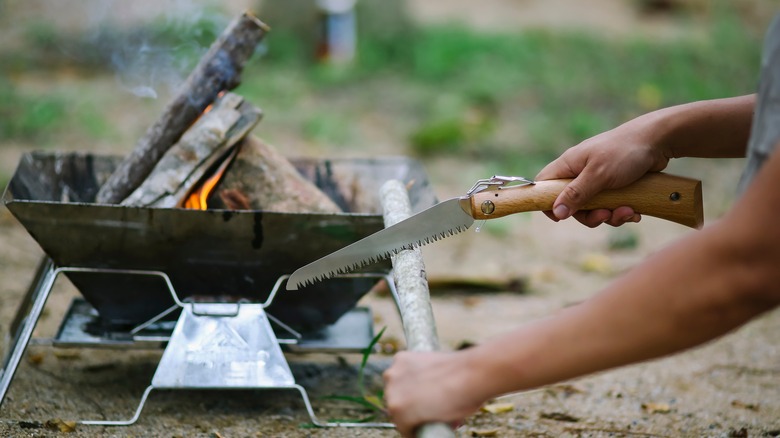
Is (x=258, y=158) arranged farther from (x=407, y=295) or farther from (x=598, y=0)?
(x=598, y=0)

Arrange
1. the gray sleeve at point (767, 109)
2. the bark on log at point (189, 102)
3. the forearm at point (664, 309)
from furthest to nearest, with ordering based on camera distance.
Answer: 1. the bark on log at point (189, 102)
2. the gray sleeve at point (767, 109)
3. the forearm at point (664, 309)

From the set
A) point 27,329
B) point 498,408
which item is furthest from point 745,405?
point 27,329

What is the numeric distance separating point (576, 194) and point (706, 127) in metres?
0.41

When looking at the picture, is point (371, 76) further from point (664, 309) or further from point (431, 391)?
point (664, 309)

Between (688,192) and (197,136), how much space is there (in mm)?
1813

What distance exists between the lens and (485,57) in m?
8.27

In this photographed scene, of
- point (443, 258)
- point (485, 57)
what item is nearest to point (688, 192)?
point (443, 258)

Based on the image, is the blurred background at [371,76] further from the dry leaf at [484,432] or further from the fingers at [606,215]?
the fingers at [606,215]

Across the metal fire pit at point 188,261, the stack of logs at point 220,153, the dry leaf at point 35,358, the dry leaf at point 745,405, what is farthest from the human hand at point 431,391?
the dry leaf at point 35,358

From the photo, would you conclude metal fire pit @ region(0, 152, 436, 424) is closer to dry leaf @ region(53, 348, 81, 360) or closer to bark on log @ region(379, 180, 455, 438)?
dry leaf @ region(53, 348, 81, 360)

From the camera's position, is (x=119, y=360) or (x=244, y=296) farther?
(x=119, y=360)

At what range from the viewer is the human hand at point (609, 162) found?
7.32 ft

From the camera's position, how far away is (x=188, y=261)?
2.92 meters

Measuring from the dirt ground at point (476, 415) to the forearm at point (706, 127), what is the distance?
124cm
